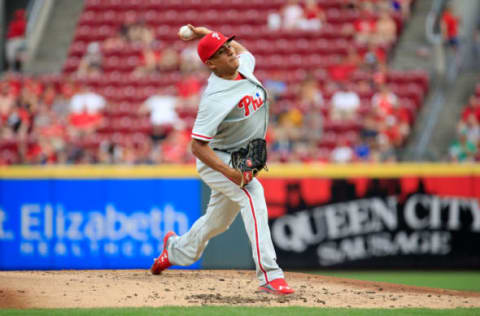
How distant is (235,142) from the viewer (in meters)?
5.83

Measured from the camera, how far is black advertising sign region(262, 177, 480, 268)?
31.2 ft

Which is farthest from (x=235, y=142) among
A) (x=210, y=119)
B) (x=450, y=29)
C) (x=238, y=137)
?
(x=450, y=29)

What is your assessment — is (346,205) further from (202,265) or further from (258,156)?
(258,156)

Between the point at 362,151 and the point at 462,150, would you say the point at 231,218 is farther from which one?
the point at 462,150

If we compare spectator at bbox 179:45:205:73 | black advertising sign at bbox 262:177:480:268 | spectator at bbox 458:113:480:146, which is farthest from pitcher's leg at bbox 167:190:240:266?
spectator at bbox 179:45:205:73

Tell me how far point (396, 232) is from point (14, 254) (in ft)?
16.0

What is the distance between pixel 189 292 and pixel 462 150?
710 cm

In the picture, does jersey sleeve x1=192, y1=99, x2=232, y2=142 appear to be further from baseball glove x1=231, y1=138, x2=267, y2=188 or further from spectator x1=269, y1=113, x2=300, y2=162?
spectator x1=269, y1=113, x2=300, y2=162

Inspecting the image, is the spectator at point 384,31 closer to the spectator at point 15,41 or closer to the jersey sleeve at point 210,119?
the spectator at point 15,41

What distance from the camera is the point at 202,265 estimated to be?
9406mm

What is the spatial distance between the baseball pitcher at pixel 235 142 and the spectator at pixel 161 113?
23.1ft

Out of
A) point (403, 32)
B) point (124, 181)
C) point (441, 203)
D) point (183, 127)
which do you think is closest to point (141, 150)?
point (183, 127)

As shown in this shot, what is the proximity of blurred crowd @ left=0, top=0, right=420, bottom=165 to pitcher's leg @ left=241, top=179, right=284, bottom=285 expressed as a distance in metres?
5.84

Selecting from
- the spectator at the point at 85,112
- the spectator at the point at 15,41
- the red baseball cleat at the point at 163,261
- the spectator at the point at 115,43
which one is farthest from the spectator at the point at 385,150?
the spectator at the point at 15,41
